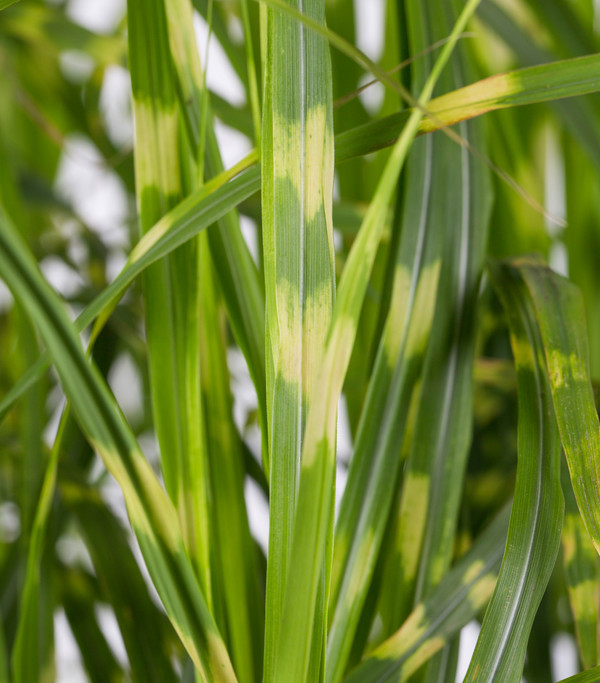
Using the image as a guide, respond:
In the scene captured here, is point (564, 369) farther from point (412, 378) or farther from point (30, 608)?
point (30, 608)

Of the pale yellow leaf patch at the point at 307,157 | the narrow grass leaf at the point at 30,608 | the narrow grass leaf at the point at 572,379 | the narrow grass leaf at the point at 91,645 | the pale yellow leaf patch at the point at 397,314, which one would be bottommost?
the narrow grass leaf at the point at 91,645

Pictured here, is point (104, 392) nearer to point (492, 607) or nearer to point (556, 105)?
point (492, 607)

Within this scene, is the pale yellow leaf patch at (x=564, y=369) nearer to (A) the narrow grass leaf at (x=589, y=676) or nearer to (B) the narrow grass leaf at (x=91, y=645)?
(A) the narrow grass leaf at (x=589, y=676)

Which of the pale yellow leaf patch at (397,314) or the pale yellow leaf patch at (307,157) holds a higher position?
the pale yellow leaf patch at (307,157)

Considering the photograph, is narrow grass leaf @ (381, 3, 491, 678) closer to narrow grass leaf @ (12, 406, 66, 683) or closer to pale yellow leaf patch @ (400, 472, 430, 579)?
pale yellow leaf patch @ (400, 472, 430, 579)

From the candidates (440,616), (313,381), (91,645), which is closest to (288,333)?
(313,381)

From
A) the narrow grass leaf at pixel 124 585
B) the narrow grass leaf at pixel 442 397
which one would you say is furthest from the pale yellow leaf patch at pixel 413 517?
the narrow grass leaf at pixel 124 585
